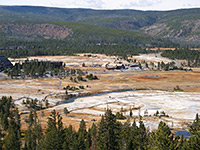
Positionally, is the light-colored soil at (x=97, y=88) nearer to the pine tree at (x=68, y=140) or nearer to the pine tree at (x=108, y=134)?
the pine tree at (x=68, y=140)

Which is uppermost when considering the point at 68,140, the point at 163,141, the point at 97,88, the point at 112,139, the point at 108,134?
the point at 163,141

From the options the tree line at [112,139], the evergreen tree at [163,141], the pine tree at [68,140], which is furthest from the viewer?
the pine tree at [68,140]

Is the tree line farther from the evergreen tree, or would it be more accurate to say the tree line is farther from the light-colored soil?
the light-colored soil

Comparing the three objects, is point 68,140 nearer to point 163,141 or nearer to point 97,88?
point 163,141

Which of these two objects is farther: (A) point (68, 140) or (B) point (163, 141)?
(A) point (68, 140)

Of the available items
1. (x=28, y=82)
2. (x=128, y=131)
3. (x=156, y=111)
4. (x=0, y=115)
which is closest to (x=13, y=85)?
(x=28, y=82)

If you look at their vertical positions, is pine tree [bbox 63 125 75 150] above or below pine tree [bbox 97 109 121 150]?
below

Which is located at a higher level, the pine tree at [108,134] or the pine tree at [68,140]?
the pine tree at [108,134]

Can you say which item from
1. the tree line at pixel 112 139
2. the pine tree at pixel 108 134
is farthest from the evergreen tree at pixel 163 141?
the pine tree at pixel 108 134

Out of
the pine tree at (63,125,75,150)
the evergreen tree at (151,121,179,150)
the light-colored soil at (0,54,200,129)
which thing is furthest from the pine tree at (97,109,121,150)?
the light-colored soil at (0,54,200,129)

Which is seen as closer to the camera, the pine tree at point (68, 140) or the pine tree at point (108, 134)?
the pine tree at point (108, 134)

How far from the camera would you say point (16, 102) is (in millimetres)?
96875

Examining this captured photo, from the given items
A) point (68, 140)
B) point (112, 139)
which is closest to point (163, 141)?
point (112, 139)

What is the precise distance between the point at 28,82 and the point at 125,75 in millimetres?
54767
